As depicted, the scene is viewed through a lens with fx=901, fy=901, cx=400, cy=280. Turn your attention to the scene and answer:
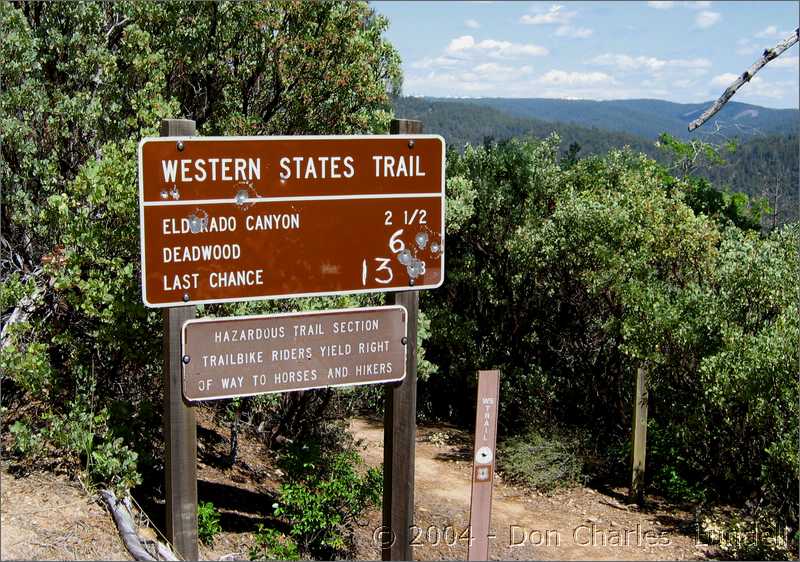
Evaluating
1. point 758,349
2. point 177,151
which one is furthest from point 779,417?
point 177,151

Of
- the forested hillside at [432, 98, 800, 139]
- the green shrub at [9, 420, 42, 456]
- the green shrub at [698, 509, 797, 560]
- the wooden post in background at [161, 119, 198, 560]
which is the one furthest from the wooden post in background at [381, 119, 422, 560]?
the forested hillside at [432, 98, 800, 139]

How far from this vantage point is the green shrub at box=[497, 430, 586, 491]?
10352 mm

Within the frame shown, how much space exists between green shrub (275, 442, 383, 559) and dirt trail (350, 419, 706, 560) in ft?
0.86

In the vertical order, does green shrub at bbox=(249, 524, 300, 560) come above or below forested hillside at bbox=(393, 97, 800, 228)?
below

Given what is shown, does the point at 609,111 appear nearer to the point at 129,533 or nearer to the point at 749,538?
the point at 749,538

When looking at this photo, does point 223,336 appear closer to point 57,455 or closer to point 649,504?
point 57,455

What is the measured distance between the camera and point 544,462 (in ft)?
34.8

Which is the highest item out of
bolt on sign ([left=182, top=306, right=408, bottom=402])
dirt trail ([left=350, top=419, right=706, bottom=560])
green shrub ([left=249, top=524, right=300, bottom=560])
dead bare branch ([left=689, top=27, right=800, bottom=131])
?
dead bare branch ([left=689, top=27, right=800, bottom=131])

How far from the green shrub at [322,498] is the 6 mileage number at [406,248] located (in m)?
2.50

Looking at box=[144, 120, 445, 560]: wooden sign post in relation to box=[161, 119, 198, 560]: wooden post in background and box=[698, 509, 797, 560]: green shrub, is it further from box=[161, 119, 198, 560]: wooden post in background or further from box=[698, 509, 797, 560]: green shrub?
box=[698, 509, 797, 560]: green shrub

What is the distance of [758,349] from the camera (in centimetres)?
832

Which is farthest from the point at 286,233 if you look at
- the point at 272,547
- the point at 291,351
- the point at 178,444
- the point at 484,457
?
the point at 272,547

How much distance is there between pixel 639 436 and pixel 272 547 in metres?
4.52

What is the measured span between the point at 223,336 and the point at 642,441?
5.91 meters
